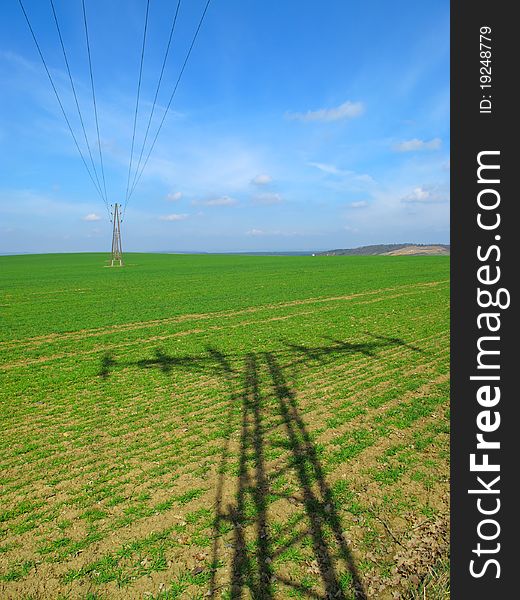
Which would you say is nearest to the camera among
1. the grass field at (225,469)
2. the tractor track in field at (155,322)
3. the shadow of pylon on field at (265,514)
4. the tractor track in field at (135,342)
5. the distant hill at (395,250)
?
the shadow of pylon on field at (265,514)

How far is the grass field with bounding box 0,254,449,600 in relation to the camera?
456 centimetres

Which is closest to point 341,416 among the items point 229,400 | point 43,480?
point 229,400

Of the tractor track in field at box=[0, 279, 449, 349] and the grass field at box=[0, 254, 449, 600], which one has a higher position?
the tractor track in field at box=[0, 279, 449, 349]

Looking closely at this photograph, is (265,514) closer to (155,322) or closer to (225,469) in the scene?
(225,469)

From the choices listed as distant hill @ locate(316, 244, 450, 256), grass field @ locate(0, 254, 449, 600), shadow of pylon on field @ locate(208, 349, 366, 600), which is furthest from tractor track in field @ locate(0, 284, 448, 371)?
distant hill @ locate(316, 244, 450, 256)

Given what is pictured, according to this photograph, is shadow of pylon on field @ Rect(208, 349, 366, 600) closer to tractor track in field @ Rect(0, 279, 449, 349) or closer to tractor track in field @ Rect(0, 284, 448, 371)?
tractor track in field @ Rect(0, 284, 448, 371)

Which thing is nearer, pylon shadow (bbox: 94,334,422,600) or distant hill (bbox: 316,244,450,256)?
pylon shadow (bbox: 94,334,422,600)

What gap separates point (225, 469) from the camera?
670 cm

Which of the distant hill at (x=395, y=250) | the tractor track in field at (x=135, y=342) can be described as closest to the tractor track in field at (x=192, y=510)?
the tractor track in field at (x=135, y=342)

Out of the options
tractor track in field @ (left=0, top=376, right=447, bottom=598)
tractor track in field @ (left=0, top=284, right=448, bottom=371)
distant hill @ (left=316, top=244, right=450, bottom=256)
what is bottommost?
tractor track in field @ (left=0, top=376, right=447, bottom=598)

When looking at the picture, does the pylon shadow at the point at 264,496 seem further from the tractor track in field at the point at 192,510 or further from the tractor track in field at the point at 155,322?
the tractor track in field at the point at 155,322

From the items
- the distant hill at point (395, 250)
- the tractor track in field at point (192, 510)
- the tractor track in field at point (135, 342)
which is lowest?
the tractor track in field at point (192, 510)

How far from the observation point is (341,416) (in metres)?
8.74

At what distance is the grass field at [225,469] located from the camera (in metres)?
4.56
